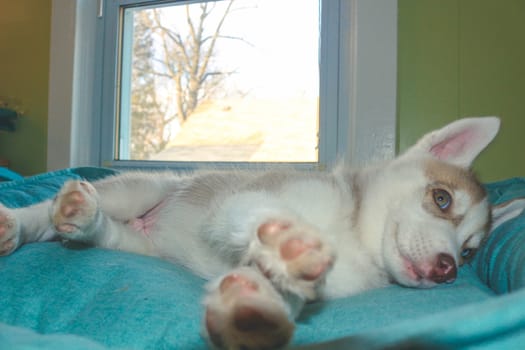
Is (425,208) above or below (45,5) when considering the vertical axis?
below

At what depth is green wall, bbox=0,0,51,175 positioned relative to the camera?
3514 millimetres

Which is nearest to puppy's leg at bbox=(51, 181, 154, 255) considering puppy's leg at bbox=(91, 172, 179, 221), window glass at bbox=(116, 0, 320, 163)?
puppy's leg at bbox=(91, 172, 179, 221)

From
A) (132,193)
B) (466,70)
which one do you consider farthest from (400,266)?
(466,70)

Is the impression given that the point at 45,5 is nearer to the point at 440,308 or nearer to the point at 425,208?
the point at 425,208

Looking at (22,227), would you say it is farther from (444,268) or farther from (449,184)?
(449,184)

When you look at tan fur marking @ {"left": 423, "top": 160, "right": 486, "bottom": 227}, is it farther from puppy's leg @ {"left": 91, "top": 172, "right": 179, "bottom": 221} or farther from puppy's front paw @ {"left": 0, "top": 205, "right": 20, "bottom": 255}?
puppy's front paw @ {"left": 0, "top": 205, "right": 20, "bottom": 255}

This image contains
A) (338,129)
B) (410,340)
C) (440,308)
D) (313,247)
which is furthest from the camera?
(338,129)

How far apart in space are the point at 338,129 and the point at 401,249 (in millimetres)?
1859

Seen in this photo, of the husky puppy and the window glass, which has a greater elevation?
the window glass

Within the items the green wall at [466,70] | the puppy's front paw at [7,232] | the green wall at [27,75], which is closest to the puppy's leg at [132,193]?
the puppy's front paw at [7,232]

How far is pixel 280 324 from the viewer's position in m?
0.54

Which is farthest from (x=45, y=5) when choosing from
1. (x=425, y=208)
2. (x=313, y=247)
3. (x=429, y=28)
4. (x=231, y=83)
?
(x=313, y=247)

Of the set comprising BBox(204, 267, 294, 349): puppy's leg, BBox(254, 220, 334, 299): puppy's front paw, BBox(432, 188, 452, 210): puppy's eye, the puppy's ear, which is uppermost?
the puppy's ear

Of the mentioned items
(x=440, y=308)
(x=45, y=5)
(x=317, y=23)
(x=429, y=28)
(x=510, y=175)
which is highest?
(x=45, y=5)
